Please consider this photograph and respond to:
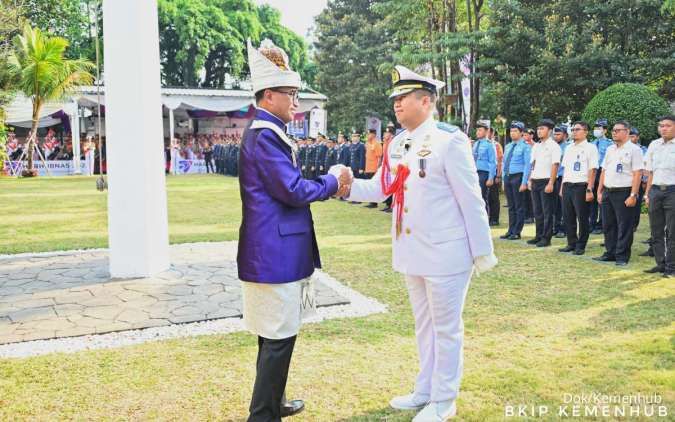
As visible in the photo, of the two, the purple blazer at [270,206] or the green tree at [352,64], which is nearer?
the purple blazer at [270,206]

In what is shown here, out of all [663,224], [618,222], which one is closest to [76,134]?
[618,222]

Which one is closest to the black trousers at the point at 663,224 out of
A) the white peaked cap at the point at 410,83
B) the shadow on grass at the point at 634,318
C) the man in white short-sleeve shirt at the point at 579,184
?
the man in white short-sleeve shirt at the point at 579,184

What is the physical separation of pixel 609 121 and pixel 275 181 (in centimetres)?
1264

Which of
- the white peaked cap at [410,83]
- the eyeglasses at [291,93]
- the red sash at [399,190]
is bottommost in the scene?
the red sash at [399,190]

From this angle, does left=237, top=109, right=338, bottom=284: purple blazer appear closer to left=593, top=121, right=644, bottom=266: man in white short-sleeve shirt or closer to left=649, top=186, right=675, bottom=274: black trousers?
left=649, top=186, right=675, bottom=274: black trousers

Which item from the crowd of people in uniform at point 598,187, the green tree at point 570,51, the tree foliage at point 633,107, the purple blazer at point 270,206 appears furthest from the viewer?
the green tree at point 570,51

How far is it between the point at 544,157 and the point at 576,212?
1.20 meters

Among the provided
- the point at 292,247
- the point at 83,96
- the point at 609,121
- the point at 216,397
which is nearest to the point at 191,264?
the point at 216,397

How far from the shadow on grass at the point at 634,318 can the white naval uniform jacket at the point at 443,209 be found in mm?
2246

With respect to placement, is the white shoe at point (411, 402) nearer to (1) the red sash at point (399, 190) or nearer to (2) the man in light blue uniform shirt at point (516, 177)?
(1) the red sash at point (399, 190)

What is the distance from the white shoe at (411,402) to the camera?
3449mm

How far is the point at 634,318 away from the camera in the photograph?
5.23 meters

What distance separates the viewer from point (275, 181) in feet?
9.78

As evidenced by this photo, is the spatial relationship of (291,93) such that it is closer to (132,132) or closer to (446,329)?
(446,329)
